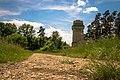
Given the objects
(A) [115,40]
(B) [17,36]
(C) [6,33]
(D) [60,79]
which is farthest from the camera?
(C) [6,33]

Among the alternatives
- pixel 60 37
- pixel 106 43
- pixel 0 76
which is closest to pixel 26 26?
pixel 60 37

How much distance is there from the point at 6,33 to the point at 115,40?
71.6 meters

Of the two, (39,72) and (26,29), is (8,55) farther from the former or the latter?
(26,29)

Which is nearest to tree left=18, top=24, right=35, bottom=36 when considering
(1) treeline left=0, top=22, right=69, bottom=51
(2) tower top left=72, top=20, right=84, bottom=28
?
(1) treeline left=0, top=22, right=69, bottom=51

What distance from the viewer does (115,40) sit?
14398 millimetres

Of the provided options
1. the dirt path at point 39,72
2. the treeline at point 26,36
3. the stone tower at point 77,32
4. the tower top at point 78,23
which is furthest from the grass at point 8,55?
the treeline at point 26,36

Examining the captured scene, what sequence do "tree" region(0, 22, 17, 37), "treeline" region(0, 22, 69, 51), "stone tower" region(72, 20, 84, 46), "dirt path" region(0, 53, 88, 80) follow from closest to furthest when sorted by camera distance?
"dirt path" region(0, 53, 88, 80)
"stone tower" region(72, 20, 84, 46)
"treeline" region(0, 22, 69, 51)
"tree" region(0, 22, 17, 37)

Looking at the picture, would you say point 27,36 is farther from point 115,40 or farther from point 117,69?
point 117,69

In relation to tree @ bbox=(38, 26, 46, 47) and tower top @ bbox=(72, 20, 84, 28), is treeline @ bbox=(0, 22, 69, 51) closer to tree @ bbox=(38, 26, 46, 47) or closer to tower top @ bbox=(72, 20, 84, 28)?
tree @ bbox=(38, 26, 46, 47)

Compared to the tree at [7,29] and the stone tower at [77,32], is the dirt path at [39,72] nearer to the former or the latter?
the stone tower at [77,32]

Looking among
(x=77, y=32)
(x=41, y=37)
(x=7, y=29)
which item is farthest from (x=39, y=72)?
(x=7, y=29)

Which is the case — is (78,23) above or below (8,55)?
above

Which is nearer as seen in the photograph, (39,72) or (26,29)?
(39,72)

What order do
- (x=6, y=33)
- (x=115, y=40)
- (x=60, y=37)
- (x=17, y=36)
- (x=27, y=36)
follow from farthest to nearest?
(x=6, y=33) → (x=27, y=36) → (x=17, y=36) → (x=60, y=37) → (x=115, y=40)
